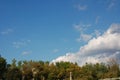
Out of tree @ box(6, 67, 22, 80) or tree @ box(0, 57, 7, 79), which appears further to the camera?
tree @ box(0, 57, 7, 79)

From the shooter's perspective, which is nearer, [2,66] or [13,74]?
[13,74]

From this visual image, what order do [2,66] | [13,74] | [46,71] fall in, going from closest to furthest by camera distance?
1. [13,74]
2. [2,66]
3. [46,71]

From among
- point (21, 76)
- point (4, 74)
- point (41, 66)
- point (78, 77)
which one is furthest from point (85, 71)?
point (4, 74)

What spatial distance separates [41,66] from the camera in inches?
2931

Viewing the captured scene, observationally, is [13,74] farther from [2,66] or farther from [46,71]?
[46,71]

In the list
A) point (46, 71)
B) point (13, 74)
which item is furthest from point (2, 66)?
point (46, 71)

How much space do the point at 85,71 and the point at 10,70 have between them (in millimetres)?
20046

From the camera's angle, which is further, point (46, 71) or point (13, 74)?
point (46, 71)

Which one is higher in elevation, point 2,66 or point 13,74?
point 2,66

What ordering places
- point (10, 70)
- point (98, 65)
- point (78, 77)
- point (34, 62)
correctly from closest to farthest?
point (10, 70) → point (78, 77) → point (34, 62) → point (98, 65)

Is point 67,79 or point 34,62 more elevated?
point 34,62

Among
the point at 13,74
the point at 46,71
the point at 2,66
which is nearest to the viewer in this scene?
the point at 13,74

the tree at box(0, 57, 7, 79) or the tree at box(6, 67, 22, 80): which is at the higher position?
the tree at box(0, 57, 7, 79)

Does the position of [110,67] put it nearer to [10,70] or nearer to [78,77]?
[78,77]
